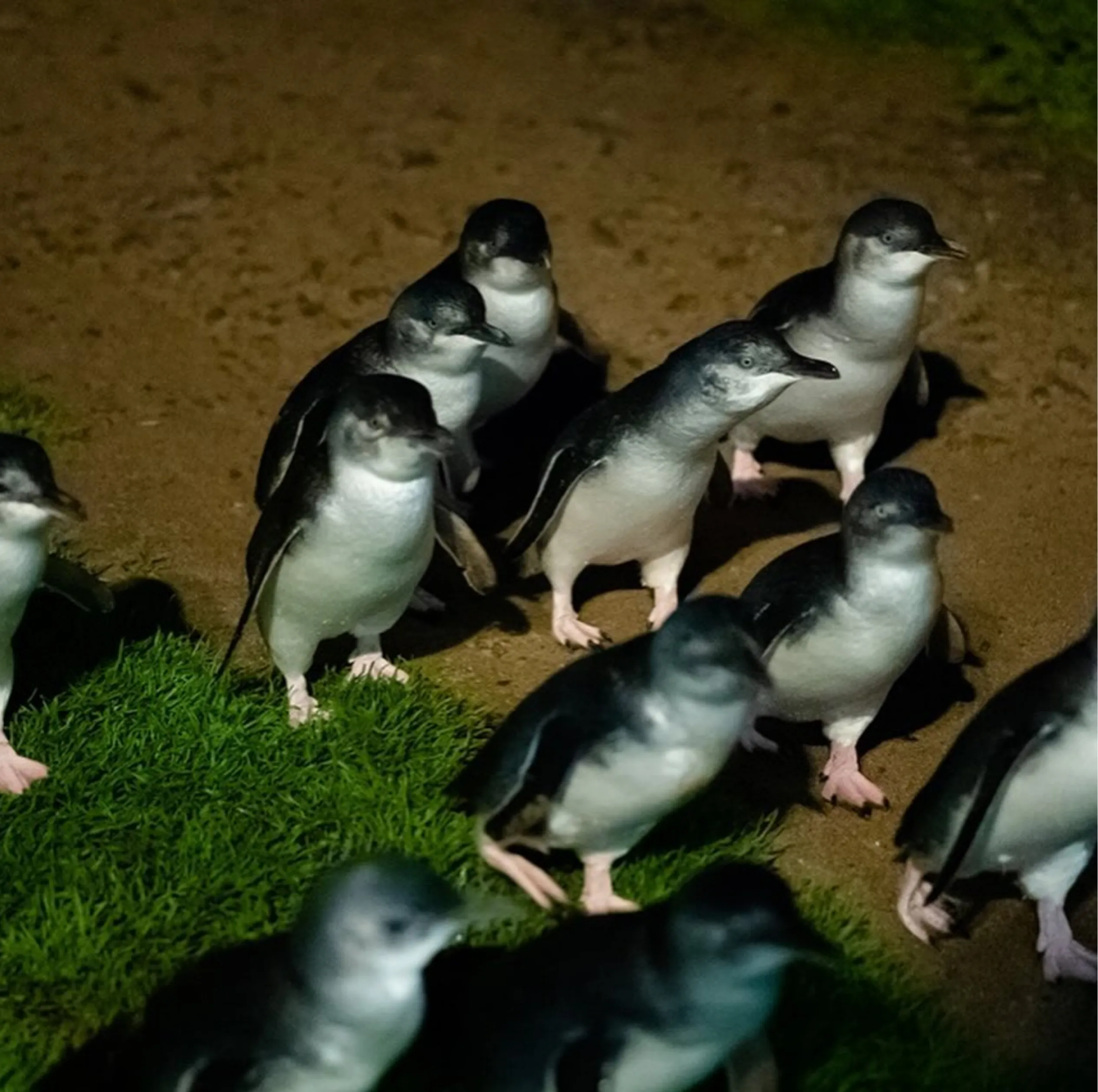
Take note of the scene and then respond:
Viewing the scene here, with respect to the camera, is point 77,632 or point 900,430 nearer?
point 77,632

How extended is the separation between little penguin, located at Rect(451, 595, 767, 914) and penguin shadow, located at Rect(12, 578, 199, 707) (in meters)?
1.09

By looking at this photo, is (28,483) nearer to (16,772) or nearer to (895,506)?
(16,772)

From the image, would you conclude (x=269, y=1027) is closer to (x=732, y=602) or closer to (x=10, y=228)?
(x=732, y=602)

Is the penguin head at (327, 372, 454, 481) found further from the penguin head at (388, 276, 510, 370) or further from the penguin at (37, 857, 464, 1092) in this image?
the penguin at (37, 857, 464, 1092)

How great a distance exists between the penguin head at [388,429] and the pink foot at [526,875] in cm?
75

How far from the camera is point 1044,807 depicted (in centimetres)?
317

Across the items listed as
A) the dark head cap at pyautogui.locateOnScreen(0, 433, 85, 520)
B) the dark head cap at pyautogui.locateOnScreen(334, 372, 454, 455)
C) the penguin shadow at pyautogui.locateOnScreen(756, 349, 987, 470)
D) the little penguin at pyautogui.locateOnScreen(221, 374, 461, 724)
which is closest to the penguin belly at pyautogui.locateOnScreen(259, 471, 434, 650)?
the little penguin at pyautogui.locateOnScreen(221, 374, 461, 724)

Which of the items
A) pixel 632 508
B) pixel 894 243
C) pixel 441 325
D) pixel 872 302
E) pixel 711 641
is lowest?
pixel 632 508

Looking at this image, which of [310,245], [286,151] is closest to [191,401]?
[310,245]

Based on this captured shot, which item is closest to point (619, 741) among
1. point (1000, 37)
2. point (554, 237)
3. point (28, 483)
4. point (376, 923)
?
point (376, 923)

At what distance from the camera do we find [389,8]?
23.6 ft

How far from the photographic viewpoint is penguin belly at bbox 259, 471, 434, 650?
138 inches

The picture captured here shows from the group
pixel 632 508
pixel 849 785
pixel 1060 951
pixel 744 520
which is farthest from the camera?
pixel 744 520

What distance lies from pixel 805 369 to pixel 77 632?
1713mm
